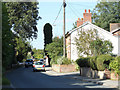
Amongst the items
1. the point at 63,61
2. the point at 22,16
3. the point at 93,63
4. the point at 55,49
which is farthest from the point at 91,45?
the point at 22,16

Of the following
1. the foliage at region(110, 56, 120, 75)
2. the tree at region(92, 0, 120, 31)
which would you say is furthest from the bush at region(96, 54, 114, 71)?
the tree at region(92, 0, 120, 31)

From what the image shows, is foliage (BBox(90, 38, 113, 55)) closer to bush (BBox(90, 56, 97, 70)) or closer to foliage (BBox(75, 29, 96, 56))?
foliage (BBox(75, 29, 96, 56))

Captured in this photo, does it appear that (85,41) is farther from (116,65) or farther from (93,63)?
(116,65)

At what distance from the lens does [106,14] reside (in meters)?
57.2

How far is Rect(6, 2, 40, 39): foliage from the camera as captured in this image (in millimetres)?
43819

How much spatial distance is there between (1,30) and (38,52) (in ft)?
386

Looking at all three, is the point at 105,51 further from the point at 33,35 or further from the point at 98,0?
the point at 98,0

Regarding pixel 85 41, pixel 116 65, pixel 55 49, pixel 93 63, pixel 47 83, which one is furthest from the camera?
pixel 55 49

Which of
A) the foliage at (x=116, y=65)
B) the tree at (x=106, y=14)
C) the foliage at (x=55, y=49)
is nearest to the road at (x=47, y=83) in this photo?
the foliage at (x=116, y=65)

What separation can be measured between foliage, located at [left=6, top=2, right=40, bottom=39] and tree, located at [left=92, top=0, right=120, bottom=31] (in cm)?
1817

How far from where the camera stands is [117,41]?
1553 inches

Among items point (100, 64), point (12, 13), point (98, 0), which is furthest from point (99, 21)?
point (100, 64)

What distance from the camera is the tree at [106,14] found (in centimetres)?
5553

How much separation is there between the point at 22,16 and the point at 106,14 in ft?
74.3
